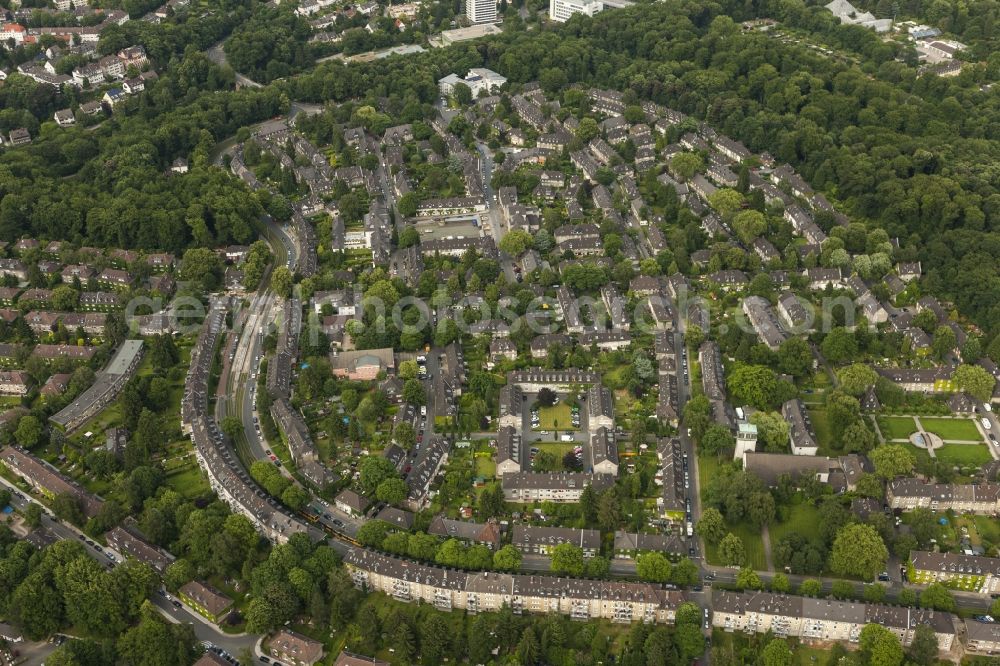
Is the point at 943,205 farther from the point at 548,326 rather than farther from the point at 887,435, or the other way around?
the point at 548,326

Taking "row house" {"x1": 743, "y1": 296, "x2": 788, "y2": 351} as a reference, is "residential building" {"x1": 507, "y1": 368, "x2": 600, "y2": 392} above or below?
below

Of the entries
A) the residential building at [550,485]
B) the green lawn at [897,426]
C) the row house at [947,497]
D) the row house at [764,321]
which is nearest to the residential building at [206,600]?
the residential building at [550,485]

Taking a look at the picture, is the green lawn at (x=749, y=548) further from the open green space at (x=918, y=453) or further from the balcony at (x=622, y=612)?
the open green space at (x=918, y=453)

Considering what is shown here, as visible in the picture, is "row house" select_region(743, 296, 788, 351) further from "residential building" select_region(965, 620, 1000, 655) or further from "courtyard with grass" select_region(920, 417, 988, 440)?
"residential building" select_region(965, 620, 1000, 655)

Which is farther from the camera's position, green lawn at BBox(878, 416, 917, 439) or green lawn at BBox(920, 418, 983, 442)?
green lawn at BBox(878, 416, 917, 439)

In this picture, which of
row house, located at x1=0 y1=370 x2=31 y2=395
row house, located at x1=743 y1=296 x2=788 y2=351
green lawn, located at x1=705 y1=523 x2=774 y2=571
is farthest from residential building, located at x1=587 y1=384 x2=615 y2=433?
row house, located at x1=0 y1=370 x2=31 y2=395

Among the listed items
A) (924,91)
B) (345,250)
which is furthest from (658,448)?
(924,91)

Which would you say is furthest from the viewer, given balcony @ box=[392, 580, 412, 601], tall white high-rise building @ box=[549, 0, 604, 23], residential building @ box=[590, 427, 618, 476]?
tall white high-rise building @ box=[549, 0, 604, 23]

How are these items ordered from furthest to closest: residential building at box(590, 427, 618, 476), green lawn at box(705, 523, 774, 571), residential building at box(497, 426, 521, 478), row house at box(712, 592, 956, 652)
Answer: residential building at box(497, 426, 521, 478) → residential building at box(590, 427, 618, 476) → green lawn at box(705, 523, 774, 571) → row house at box(712, 592, 956, 652)
